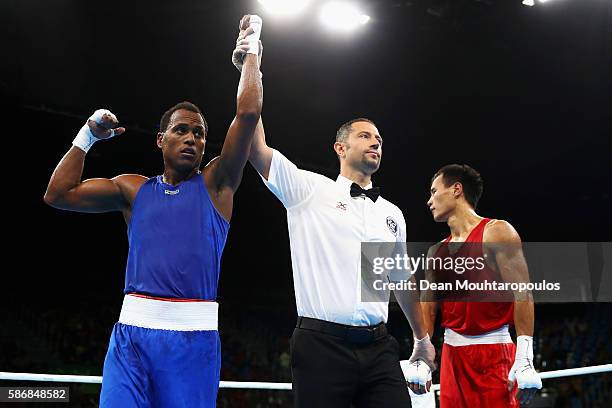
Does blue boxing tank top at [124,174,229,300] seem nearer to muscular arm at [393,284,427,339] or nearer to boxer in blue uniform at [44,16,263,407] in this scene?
boxer in blue uniform at [44,16,263,407]

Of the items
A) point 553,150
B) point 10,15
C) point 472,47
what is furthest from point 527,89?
point 10,15

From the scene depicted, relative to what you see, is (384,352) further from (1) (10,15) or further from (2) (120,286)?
(2) (120,286)

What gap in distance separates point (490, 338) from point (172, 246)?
5.76 feet

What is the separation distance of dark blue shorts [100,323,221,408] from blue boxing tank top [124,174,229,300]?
0.54 feet

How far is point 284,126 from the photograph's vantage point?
36.6ft

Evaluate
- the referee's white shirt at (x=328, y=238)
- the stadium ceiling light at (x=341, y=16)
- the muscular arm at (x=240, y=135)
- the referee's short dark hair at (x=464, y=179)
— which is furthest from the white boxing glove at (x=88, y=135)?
the stadium ceiling light at (x=341, y=16)

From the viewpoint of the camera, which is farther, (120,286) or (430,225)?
(430,225)

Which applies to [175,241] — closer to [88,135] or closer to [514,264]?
[88,135]

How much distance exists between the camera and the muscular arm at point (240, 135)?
2625 mm

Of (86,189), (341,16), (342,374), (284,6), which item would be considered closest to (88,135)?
(86,189)

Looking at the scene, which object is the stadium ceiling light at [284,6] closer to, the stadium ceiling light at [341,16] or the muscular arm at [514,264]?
the stadium ceiling light at [341,16]

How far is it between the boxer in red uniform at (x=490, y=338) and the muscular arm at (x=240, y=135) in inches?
58.3

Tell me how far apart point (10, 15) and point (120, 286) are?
5778 millimetres

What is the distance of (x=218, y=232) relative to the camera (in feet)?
8.68
